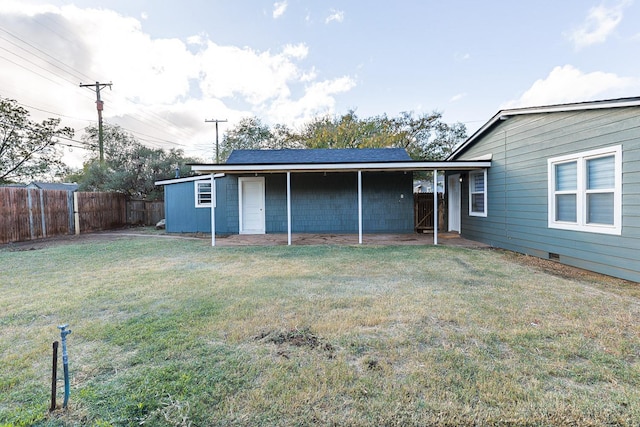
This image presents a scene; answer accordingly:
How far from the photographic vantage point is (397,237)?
10.1 metres

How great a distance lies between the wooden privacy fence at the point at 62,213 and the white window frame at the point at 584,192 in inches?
590

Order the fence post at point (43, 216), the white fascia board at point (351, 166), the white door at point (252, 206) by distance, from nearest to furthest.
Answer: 1. the white fascia board at point (351, 166)
2. the fence post at point (43, 216)
3. the white door at point (252, 206)

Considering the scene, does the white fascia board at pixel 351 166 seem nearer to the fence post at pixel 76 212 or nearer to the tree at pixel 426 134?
the fence post at pixel 76 212

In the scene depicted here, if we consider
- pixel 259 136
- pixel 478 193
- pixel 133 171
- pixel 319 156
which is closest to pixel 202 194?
pixel 319 156

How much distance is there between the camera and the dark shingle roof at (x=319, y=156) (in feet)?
37.8

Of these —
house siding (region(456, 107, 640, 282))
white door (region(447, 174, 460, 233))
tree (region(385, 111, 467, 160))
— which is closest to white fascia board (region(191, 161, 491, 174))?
house siding (region(456, 107, 640, 282))

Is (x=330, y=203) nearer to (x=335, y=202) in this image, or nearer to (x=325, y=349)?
(x=335, y=202)

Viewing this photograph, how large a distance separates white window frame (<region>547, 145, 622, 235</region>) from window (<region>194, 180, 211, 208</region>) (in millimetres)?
10639

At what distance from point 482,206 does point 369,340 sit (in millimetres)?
7815

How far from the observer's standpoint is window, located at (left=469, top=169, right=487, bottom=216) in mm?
8703

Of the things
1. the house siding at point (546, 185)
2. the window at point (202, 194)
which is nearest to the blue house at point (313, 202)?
the window at point (202, 194)

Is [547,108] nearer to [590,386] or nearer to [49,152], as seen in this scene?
[590,386]

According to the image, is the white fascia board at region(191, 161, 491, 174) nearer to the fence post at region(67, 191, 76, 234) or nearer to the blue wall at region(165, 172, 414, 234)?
the blue wall at region(165, 172, 414, 234)

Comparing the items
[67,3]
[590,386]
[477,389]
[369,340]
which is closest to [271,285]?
[369,340]
